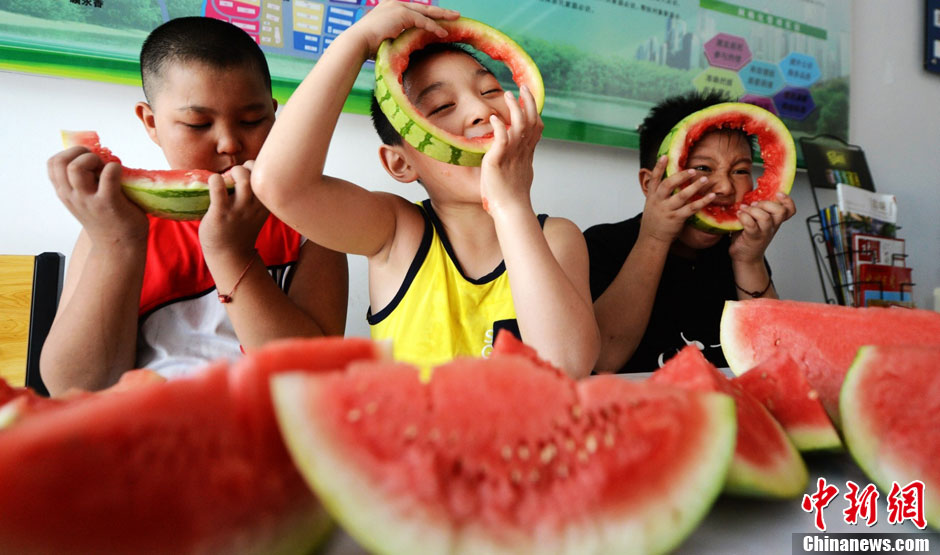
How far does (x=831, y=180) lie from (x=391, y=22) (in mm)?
2304

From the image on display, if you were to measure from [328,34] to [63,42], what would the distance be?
0.73m

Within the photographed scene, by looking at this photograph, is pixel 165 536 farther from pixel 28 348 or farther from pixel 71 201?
pixel 28 348

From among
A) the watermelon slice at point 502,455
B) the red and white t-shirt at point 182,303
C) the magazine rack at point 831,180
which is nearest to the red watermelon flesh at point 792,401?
the watermelon slice at point 502,455

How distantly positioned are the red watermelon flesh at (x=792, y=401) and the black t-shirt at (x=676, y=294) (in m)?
1.20

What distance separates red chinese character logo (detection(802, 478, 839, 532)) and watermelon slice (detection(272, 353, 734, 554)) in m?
0.12

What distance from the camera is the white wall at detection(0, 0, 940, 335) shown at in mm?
1599

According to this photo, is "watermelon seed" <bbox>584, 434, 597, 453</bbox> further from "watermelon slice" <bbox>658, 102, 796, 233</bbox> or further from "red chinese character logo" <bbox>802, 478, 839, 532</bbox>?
"watermelon slice" <bbox>658, 102, 796, 233</bbox>

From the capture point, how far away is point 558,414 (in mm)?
326

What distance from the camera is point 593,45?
2.24 metres

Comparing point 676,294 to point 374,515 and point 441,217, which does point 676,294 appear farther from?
point 374,515

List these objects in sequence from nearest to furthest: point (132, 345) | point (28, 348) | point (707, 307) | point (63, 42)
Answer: point (132, 345) → point (28, 348) → point (63, 42) → point (707, 307)

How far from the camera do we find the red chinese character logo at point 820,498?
401mm

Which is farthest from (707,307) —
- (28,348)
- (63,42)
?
(63,42)

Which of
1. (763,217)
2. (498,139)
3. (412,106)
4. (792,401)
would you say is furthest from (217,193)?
(763,217)
